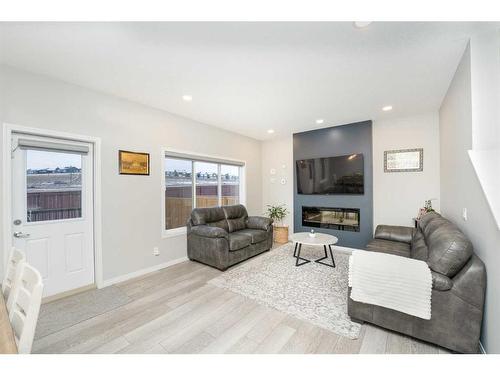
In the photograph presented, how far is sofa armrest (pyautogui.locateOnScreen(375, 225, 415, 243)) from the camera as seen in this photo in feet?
10.4

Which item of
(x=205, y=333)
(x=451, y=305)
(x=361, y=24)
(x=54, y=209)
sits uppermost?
(x=361, y=24)

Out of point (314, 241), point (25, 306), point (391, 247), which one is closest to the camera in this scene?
point (25, 306)

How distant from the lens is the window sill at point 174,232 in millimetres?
3443

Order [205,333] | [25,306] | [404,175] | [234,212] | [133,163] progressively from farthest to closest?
[234,212], [404,175], [133,163], [205,333], [25,306]

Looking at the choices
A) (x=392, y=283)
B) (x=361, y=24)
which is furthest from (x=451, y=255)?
(x=361, y=24)

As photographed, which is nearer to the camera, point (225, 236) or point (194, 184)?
point (225, 236)

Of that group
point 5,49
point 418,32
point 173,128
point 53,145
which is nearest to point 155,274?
point 53,145

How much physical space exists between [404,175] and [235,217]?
331cm

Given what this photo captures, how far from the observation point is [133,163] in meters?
3.04

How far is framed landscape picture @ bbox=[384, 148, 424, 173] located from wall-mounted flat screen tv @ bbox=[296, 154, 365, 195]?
46 centimetres

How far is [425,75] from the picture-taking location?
7.66ft

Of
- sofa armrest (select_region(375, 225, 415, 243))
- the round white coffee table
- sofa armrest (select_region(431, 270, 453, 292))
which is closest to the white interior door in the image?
the round white coffee table

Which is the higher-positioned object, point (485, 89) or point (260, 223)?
point (485, 89)

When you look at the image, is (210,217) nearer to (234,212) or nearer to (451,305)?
(234,212)
